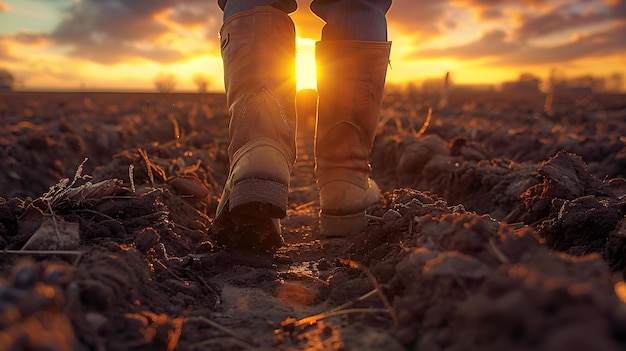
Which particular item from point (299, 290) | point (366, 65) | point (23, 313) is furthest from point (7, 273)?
point (366, 65)

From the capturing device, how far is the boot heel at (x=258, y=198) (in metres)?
2.05

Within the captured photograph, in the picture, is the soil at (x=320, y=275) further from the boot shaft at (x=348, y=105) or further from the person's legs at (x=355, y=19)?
the person's legs at (x=355, y=19)

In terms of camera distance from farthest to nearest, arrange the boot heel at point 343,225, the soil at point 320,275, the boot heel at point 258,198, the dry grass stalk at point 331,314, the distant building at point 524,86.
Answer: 1. the distant building at point 524,86
2. the boot heel at point 343,225
3. the boot heel at point 258,198
4. the dry grass stalk at point 331,314
5. the soil at point 320,275

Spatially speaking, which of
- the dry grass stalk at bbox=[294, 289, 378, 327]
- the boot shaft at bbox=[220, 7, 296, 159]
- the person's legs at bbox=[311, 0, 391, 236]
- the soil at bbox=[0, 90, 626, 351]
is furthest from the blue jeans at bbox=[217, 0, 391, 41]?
the dry grass stalk at bbox=[294, 289, 378, 327]

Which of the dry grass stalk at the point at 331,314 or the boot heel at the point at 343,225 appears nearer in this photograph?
the dry grass stalk at the point at 331,314

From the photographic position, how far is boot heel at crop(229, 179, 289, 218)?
2055 millimetres

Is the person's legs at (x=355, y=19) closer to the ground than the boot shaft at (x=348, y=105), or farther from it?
farther from it

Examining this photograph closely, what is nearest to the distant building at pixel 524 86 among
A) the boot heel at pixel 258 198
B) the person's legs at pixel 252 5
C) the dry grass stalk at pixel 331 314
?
the person's legs at pixel 252 5

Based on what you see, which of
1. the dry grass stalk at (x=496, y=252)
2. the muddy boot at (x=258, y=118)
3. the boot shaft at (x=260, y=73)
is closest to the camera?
the dry grass stalk at (x=496, y=252)

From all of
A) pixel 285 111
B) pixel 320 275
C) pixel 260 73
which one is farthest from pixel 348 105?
pixel 320 275

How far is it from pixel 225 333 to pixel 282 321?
0.20 metres

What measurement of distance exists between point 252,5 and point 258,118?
20.0 inches

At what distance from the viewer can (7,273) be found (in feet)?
4.43

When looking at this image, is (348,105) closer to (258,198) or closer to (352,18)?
(352,18)
